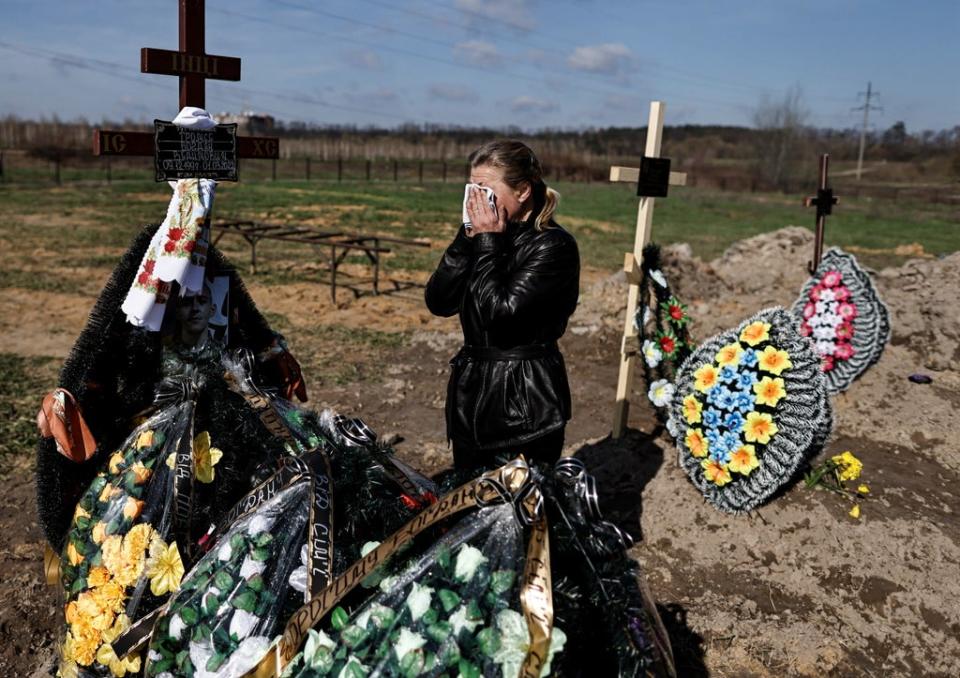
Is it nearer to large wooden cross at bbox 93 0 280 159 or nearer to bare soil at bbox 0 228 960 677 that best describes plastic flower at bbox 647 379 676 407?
bare soil at bbox 0 228 960 677

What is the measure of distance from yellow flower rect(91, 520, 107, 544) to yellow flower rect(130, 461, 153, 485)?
17cm

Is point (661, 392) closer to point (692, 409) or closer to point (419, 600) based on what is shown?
point (692, 409)

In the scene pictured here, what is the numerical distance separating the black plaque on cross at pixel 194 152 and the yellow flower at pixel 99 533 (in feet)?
3.64

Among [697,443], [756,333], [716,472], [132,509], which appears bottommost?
[716,472]

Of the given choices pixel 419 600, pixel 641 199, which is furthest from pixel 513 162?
pixel 641 199

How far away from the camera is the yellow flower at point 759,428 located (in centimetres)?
395

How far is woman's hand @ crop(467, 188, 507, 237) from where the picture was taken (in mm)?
2463

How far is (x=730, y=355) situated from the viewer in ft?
13.6

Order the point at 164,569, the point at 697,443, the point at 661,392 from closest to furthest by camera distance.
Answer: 1. the point at 164,569
2. the point at 697,443
3. the point at 661,392

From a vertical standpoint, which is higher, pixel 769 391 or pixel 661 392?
pixel 769 391

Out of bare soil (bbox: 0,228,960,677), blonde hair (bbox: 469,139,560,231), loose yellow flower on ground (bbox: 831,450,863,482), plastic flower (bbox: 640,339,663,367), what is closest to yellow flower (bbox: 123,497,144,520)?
bare soil (bbox: 0,228,960,677)

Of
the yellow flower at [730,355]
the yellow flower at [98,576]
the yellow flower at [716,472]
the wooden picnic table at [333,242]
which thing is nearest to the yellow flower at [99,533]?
the yellow flower at [98,576]

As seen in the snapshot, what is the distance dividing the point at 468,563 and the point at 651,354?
3.29 m

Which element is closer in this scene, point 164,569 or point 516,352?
point 164,569
